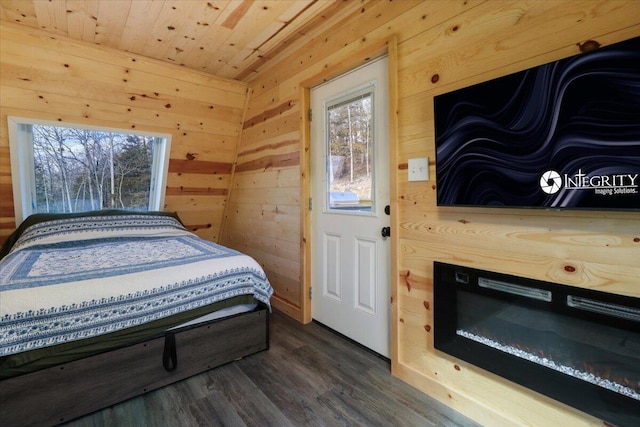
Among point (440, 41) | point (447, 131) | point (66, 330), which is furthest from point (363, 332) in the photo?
point (440, 41)

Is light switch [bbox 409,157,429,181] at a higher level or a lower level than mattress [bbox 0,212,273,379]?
higher

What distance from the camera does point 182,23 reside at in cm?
224

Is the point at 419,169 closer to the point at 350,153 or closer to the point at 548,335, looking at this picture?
the point at 350,153

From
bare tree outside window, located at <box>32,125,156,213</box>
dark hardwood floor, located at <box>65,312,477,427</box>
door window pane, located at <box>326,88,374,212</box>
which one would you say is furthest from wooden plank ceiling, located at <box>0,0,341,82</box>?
dark hardwood floor, located at <box>65,312,477,427</box>

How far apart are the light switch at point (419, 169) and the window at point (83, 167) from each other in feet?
8.47

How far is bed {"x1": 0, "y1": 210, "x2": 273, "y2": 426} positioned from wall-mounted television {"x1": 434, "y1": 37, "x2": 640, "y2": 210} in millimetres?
1515

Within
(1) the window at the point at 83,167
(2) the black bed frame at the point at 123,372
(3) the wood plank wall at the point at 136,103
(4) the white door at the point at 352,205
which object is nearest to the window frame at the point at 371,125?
(4) the white door at the point at 352,205

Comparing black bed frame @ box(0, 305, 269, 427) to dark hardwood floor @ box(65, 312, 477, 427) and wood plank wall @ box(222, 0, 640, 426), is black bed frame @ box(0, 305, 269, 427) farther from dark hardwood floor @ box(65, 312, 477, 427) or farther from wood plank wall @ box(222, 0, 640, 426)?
wood plank wall @ box(222, 0, 640, 426)

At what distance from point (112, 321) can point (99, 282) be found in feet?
0.71

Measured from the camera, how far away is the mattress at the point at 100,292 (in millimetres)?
1442

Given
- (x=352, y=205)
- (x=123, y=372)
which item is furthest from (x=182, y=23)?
(x=123, y=372)

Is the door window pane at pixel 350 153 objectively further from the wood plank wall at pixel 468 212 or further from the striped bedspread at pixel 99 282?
the striped bedspread at pixel 99 282

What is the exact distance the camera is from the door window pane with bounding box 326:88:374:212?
2.21 m

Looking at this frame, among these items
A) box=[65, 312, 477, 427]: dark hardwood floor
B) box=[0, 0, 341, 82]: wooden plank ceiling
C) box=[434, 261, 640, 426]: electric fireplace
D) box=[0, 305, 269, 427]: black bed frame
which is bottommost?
box=[65, 312, 477, 427]: dark hardwood floor
